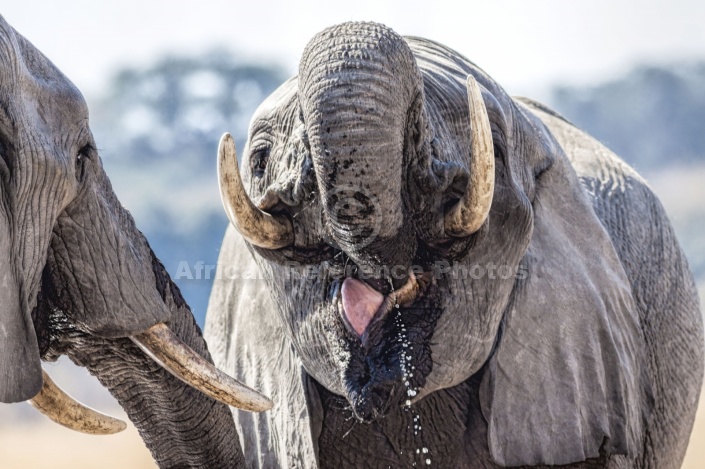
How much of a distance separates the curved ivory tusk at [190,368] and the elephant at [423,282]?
0.16 meters

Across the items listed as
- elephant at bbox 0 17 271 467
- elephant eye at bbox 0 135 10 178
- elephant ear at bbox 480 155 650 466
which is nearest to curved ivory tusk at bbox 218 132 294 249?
elephant at bbox 0 17 271 467

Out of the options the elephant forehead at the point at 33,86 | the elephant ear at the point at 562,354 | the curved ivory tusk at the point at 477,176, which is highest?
the elephant forehead at the point at 33,86

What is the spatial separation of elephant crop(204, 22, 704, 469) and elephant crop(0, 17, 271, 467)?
0.22 metres

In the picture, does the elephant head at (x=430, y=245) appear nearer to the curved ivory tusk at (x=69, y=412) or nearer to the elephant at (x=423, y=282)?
the elephant at (x=423, y=282)

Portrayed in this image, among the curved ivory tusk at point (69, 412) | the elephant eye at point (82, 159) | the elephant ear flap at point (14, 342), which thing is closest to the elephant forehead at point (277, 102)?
the elephant eye at point (82, 159)

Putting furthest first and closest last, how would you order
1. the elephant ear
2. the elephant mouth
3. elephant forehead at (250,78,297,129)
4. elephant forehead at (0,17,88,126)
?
the elephant ear
elephant forehead at (250,78,297,129)
the elephant mouth
elephant forehead at (0,17,88,126)

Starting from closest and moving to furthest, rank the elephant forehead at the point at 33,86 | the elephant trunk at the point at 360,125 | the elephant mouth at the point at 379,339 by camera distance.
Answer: the elephant trunk at the point at 360,125
the elephant forehead at the point at 33,86
the elephant mouth at the point at 379,339

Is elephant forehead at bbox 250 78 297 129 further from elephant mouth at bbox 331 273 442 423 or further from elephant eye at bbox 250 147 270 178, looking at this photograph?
elephant mouth at bbox 331 273 442 423

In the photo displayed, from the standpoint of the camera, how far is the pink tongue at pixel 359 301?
343cm

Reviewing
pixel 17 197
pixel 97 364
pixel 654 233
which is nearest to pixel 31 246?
pixel 17 197

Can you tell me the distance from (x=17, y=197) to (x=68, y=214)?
212mm

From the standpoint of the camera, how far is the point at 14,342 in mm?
→ 3232

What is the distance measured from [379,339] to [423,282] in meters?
0.15

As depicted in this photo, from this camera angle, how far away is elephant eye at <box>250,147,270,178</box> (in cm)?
357
